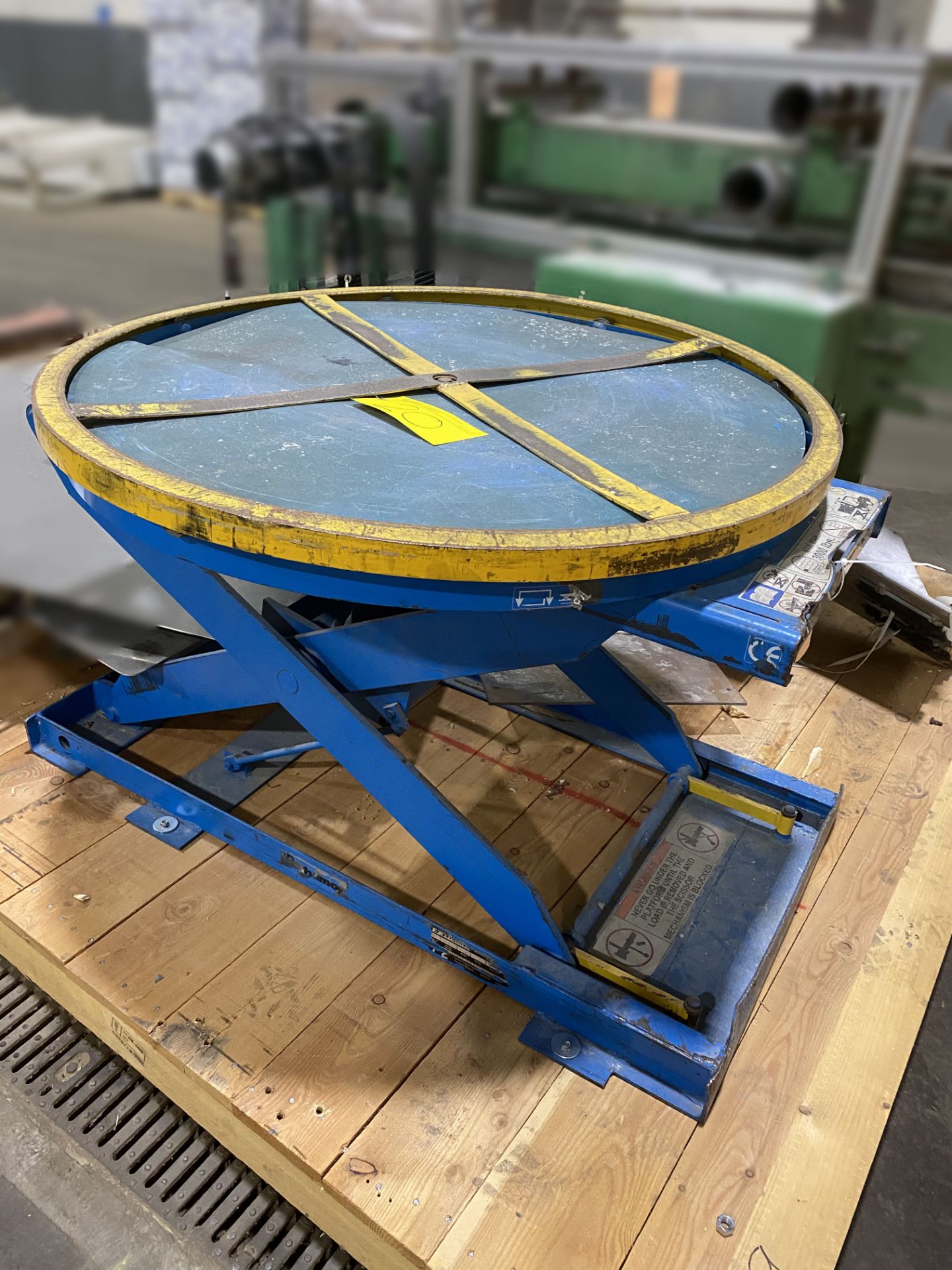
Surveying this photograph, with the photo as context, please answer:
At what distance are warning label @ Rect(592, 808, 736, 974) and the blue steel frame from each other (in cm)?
12

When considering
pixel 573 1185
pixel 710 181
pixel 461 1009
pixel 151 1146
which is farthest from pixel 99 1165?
pixel 710 181

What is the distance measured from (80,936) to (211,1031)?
1.09ft

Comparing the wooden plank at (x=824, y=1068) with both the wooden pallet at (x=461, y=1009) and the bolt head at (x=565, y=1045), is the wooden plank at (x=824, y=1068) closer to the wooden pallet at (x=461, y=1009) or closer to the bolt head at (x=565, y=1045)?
the wooden pallet at (x=461, y=1009)

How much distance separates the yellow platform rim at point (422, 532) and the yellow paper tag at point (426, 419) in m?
0.35

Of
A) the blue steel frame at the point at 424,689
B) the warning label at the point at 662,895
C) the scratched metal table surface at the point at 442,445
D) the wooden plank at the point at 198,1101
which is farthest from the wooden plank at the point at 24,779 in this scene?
the warning label at the point at 662,895

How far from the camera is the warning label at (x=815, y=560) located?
1.30 metres

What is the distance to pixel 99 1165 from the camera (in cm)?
153

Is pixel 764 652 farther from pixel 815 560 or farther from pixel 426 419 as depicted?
pixel 426 419

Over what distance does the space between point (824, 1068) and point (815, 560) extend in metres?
0.86

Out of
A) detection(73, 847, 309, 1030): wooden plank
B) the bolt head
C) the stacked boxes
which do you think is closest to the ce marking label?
the bolt head

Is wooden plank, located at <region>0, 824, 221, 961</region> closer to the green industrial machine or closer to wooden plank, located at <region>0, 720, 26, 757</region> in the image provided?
wooden plank, located at <region>0, 720, 26, 757</region>

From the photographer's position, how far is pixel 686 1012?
150 centimetres

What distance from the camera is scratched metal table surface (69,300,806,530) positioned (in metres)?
1.30

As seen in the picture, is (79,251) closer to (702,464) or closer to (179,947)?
(702,464)
